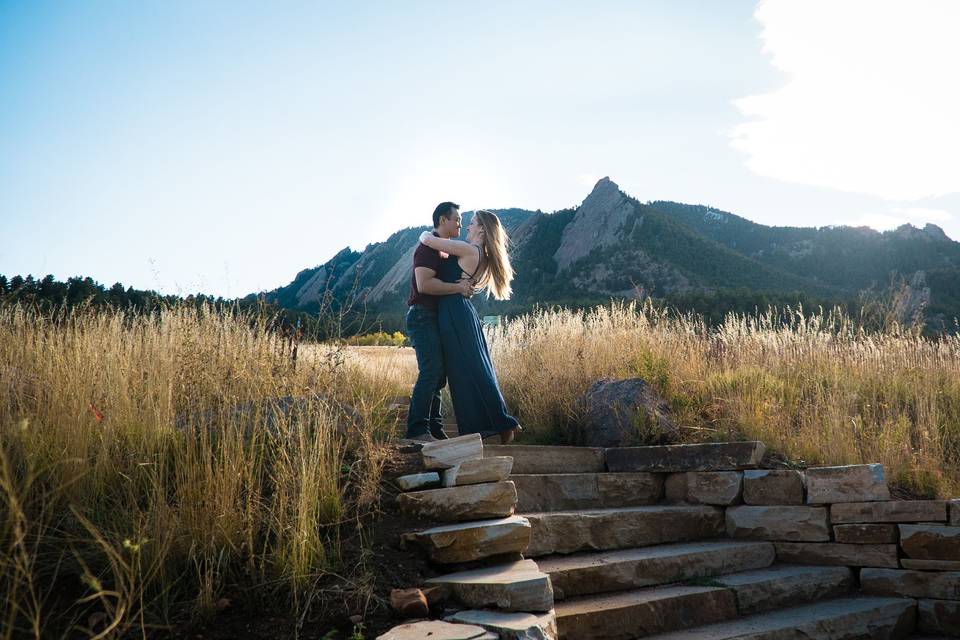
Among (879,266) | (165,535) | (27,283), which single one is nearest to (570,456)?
(165,535)

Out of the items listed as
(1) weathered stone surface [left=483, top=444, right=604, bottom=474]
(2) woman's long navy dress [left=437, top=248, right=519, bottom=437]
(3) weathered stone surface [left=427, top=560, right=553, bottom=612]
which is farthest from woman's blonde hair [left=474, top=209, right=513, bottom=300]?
(3) weathered stone surface [left=427, top=560, right=553, bottom=612]

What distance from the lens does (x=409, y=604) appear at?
272cm

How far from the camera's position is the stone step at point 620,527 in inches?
153

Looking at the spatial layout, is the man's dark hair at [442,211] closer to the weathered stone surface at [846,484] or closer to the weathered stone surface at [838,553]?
the weathered stone surface at [846,484]

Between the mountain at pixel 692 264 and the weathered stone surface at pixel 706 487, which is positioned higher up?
the mountain at pixel 692 264

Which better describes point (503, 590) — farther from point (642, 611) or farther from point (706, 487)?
point (706, 487)

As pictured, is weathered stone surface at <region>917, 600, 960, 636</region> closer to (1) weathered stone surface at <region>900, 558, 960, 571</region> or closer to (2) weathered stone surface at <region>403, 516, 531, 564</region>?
(1) weathered stone surface at <region>900, 558, 960, 571</region>

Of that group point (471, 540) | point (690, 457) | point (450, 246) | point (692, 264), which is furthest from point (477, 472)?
point (692, 264)

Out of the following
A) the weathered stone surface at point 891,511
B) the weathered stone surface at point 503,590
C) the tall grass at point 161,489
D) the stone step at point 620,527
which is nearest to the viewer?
the tall grass at point 161,489

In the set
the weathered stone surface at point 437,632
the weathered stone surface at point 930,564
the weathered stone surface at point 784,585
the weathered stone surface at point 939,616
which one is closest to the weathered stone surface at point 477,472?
the weathered stone surface at point 437,632

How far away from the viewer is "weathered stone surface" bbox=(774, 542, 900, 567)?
4.29m

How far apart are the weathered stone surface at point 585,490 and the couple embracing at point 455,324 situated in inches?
19.3

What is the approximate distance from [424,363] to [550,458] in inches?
45.5

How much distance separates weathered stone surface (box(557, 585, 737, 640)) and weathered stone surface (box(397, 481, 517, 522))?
23.9 inches
